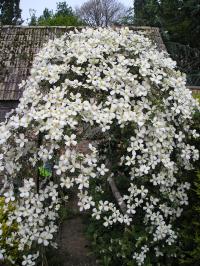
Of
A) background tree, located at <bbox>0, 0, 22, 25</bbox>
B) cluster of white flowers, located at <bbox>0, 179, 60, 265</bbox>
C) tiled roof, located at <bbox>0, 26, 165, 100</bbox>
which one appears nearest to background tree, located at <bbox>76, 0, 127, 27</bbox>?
background tree, located at <bbox>0, 0, 22, 25</bbox>

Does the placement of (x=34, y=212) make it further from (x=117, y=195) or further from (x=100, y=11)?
(x=100, y=11)

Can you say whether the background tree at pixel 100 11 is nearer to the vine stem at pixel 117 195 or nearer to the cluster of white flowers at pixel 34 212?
the vine stem at pixel 117 195

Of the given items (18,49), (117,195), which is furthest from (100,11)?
(117,195)

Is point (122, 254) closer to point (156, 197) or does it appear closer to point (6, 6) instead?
point (156, 197)

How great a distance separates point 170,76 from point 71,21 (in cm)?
2818

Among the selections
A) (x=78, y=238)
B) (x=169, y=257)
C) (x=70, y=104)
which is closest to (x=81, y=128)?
(x=70, y=104)

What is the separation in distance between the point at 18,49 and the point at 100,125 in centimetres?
1034

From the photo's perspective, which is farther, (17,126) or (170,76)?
(170,76)

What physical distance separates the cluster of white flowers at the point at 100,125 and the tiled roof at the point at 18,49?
731 cm

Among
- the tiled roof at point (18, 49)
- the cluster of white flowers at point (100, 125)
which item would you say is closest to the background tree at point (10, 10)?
the tiled roof at point (18, 49)

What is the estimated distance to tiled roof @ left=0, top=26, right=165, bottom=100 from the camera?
12.0m

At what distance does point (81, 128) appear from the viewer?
12.5 feet

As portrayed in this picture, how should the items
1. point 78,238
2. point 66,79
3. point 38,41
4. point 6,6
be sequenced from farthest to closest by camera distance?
point 6,6
point 38,41
point 78,238
point 66,79

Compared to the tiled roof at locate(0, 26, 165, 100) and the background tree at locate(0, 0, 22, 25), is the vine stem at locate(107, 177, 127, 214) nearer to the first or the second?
the tiled roof at locate(0, 26, 165, 100)
